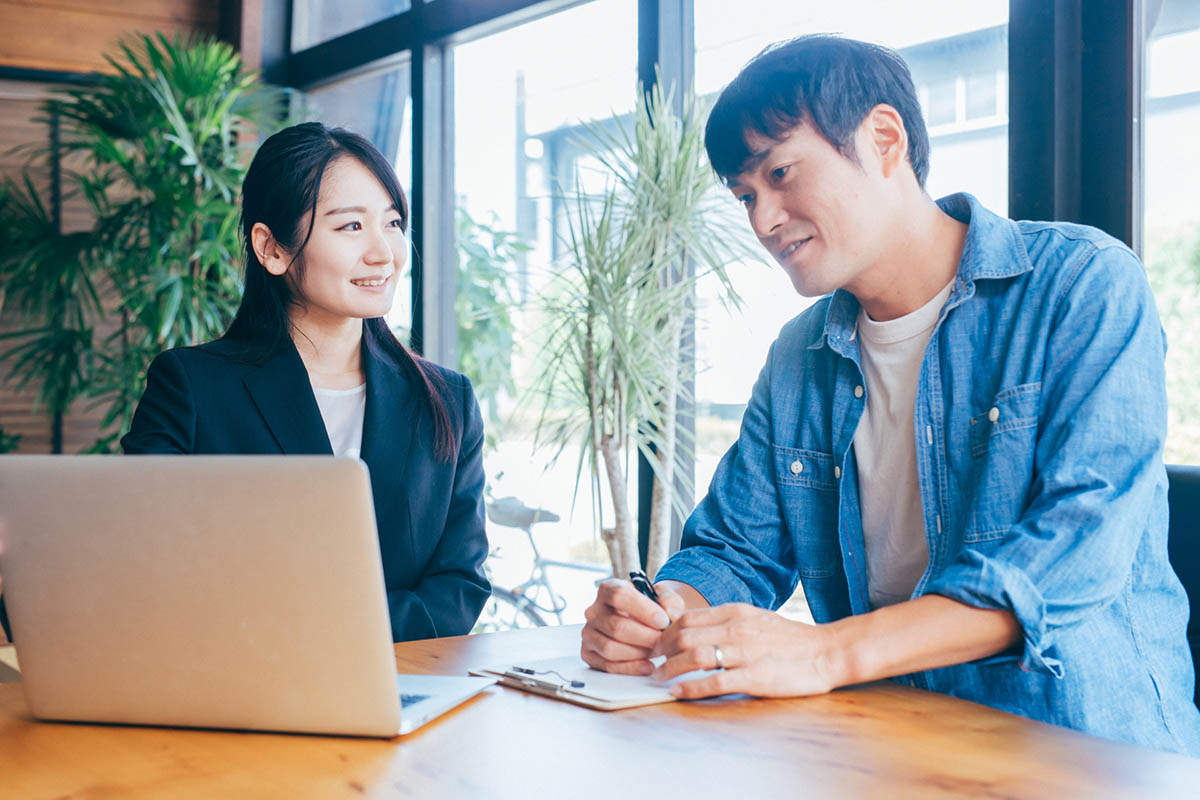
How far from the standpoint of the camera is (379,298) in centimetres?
180

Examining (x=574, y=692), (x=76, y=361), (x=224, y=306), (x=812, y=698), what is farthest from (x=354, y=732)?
(x=76, y=361)

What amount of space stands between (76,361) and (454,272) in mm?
1543

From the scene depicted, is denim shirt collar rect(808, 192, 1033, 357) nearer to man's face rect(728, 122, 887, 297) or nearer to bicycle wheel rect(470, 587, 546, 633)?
man's face rect(728, 122, 887, 297)

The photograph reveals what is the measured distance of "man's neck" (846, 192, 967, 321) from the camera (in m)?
1.46

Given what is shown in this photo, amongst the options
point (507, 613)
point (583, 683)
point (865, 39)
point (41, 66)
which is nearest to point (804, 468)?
point (583, 683)

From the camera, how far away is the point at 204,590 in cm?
92

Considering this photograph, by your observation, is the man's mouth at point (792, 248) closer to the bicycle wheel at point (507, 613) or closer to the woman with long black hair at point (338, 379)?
the woman with long black hair at point (338, 379)

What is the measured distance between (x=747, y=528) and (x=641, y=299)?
1063 millimetres

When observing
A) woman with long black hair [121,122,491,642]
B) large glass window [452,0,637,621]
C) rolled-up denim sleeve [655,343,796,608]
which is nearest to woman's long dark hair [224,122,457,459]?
woman with long black hair [121,122,491,642]

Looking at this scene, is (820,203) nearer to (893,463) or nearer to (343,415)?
(893,463)

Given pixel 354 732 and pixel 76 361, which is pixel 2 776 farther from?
pixel 76 361

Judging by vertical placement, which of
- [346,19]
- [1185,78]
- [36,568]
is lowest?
[36,568]

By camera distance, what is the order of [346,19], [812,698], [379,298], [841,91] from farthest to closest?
[346,19]
[379,298]
[841,91]
[812,698]

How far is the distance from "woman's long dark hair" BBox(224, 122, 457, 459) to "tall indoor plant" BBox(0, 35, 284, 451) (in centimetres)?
196
